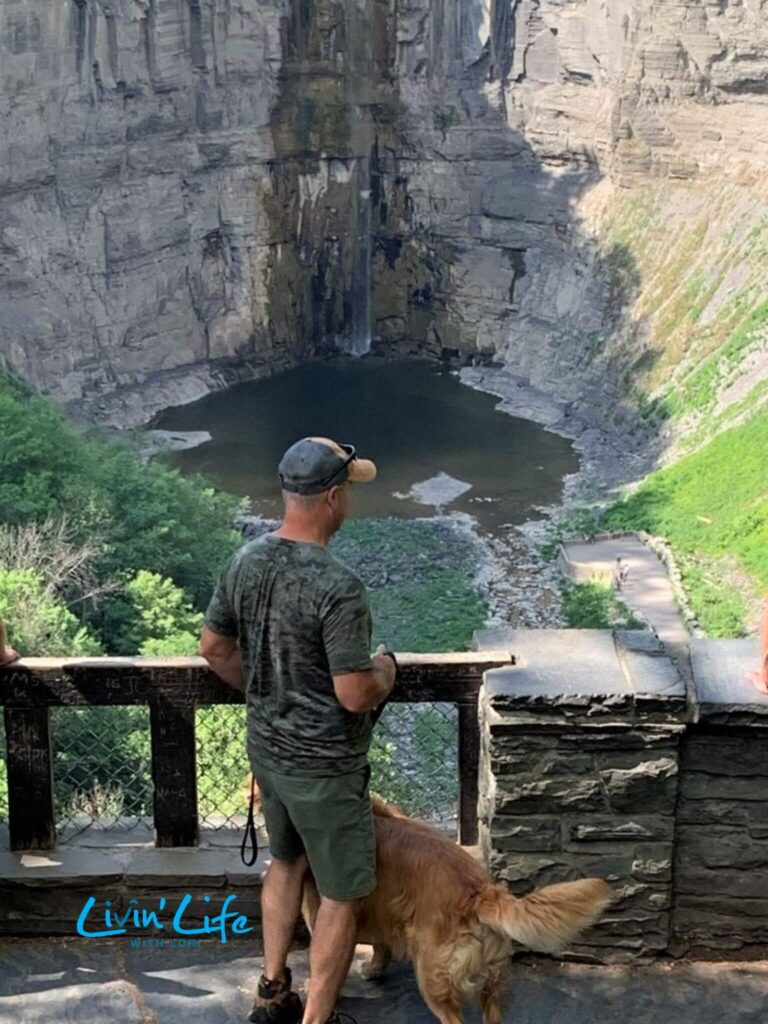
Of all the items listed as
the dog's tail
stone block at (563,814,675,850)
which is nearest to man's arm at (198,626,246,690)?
the dog's tail

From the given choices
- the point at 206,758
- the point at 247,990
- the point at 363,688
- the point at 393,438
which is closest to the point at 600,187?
the point at 393,438

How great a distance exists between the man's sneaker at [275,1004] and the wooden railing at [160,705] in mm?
1145

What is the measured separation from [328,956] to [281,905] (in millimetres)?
315

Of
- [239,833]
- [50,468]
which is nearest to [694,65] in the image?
[50,468]

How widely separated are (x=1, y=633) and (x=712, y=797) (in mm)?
3291

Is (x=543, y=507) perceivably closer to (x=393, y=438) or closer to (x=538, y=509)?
(x=538, y=509)

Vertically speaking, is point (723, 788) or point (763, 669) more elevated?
point (763, 669)

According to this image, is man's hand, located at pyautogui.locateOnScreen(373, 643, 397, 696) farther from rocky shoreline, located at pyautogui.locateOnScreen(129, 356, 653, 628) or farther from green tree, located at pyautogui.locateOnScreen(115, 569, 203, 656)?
rocky shoreline, located at pyautogui.locateOnScreen(129, 356, 653, 628)

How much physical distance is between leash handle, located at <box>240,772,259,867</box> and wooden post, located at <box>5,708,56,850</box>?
96 cm

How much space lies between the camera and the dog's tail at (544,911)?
5828 mm

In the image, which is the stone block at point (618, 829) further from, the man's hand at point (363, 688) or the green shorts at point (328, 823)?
the man's hand at point (363, 688)

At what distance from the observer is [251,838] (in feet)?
22.8

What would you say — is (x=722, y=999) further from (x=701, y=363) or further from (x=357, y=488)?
(x=701, y=363)

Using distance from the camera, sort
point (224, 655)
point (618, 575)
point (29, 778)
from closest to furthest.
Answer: point (224, 655) → point (29, 778) → point (618, 575)
